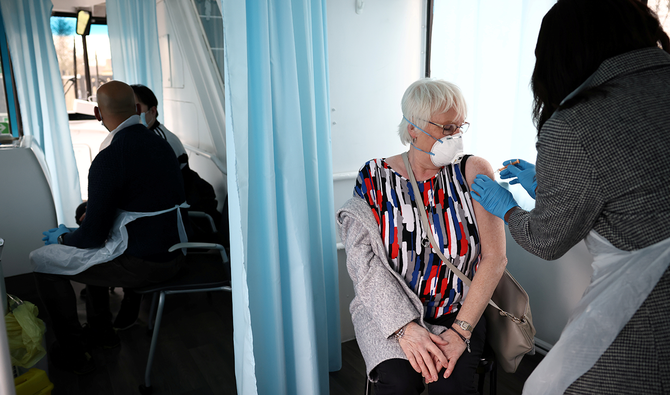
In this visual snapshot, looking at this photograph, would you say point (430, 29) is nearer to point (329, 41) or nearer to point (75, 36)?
point (329, 41)

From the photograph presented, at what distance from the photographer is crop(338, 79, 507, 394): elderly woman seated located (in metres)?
1.25

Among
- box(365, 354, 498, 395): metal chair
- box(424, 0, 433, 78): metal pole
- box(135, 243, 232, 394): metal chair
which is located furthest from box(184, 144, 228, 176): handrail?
box(365, 354, 498, 395): metal chair

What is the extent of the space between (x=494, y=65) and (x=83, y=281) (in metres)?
2.07

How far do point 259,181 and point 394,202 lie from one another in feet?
1.46

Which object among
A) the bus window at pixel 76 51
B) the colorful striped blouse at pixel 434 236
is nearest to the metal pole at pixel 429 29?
the colorful striped blouse at pixel 434 236

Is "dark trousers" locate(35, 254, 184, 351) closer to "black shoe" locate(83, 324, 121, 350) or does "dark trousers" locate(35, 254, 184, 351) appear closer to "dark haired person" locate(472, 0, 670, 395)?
"black shoe" locate(83, 324, 121, 350)

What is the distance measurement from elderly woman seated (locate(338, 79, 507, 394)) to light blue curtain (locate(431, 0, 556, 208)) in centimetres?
54

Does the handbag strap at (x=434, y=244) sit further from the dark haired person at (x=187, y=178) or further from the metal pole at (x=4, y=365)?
the dark haired person at (x=187, y=178)

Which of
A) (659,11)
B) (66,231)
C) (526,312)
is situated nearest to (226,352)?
(66,231)

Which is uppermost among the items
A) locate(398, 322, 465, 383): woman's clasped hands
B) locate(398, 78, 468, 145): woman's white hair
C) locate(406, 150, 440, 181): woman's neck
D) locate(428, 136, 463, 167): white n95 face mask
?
locate(398, 78, 468, 145): woman's white hair

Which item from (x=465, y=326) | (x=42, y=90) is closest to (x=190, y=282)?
(x=465, y=326)

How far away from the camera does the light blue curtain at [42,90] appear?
3.40m

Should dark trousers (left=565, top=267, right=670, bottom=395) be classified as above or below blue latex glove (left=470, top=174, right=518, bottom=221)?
below

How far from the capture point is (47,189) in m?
2.59
